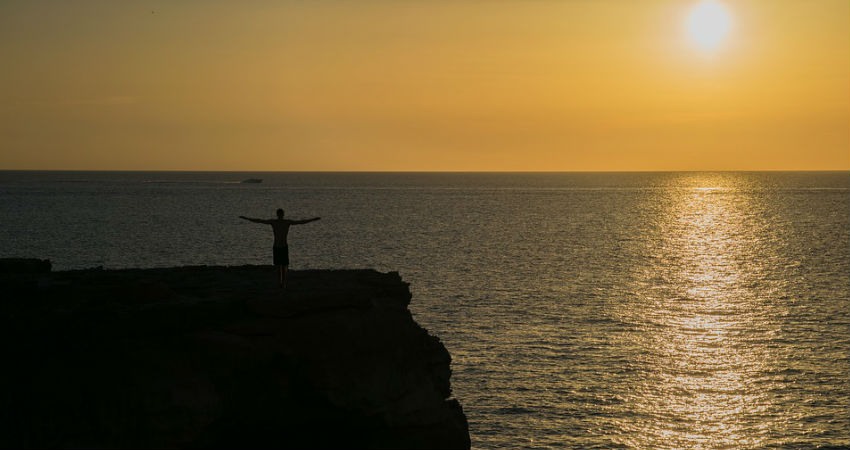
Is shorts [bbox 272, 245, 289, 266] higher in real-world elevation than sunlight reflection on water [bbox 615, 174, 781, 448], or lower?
higher

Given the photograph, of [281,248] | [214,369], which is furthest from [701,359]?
[214,369]

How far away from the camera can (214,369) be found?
2052cm

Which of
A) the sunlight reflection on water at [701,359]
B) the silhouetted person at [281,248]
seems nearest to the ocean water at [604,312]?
the sunlight reflection on water at [701,359]

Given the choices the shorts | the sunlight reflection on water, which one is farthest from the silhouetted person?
the sunlight reflection on water

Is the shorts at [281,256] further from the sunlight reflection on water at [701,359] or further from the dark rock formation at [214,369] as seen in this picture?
the sunlight reflection on water at [701,359]

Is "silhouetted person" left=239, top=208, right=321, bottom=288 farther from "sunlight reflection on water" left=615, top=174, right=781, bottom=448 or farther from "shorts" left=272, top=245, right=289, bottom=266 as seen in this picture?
"sunlight reflection on water" left=615, top=174, right=781, bottom=448

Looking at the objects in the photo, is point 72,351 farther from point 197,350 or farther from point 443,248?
point 443,248

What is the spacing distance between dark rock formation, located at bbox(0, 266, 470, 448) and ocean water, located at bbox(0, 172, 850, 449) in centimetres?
1721

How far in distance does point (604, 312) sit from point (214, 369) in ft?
166

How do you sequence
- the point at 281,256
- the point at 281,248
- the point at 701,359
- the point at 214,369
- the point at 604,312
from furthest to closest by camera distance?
the point at 604,312, the point at 701,359, the point at 281,248, the point at 281,256, the point at 214,369

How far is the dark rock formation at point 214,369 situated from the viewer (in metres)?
19.4

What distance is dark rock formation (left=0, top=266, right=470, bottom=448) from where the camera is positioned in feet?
63.7

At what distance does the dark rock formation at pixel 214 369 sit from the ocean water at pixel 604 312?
17210 mm

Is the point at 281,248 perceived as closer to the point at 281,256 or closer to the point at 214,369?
the point at 281,256
